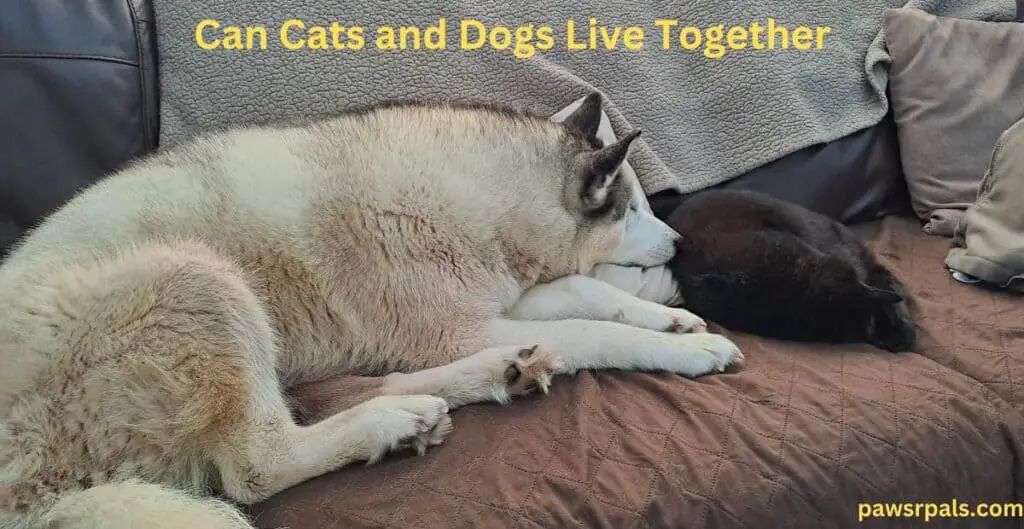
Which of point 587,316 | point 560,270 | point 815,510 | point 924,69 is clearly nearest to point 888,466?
point 815,510

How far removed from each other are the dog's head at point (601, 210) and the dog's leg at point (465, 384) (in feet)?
1.32

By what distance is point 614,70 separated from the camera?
2.09m

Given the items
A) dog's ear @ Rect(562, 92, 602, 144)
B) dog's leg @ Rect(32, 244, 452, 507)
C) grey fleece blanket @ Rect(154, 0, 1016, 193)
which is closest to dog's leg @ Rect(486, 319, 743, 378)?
dog's leg @ Rect(32, 244, 452, 507)

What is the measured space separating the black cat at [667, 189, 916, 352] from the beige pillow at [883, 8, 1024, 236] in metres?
0.55

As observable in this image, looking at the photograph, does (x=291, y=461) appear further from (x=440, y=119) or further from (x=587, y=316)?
(x=440, y=119)

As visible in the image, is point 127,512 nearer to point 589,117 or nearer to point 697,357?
point 697,357

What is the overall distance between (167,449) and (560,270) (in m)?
0.92

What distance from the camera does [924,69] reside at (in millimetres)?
2191

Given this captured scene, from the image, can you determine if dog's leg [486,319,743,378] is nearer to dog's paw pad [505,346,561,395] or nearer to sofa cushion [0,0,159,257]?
dog's paw pad [505,346,561,395]

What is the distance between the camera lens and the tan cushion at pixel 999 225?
174 centimetres

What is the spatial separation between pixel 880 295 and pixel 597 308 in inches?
23.6

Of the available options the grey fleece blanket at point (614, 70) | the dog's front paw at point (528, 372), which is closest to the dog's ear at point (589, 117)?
the grey fleece blanket at point (614, 70)

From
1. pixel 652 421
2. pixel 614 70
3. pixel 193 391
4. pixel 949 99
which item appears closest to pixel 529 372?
pixel 652 421

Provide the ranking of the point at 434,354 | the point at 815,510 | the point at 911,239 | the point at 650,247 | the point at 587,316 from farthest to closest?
the point at 911,239 < the point at 650,247 < the point at 587,316 < the point at 434,354 < the point at 815,510
